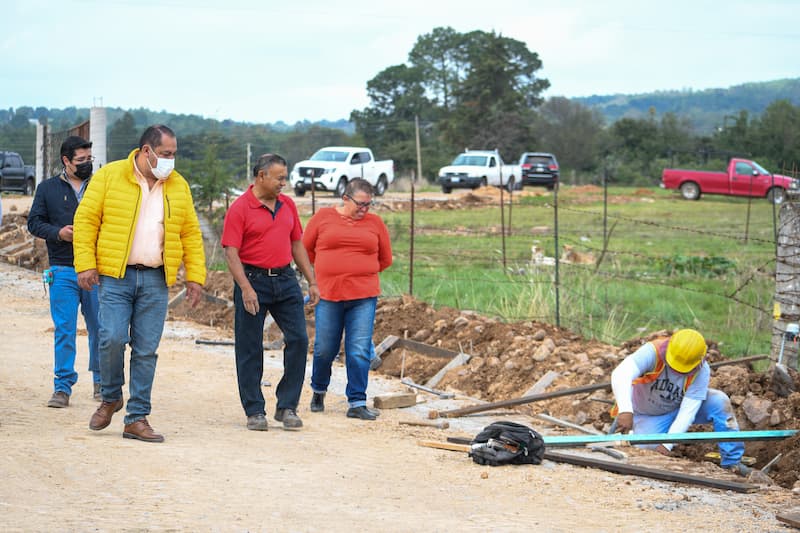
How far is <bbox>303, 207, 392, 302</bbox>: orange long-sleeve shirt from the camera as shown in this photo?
335 inches

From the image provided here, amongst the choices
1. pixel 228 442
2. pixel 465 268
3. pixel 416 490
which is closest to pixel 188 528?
pixel 416 490

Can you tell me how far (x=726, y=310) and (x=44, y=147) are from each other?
1398 centimetres

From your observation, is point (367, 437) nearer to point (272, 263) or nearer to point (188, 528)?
point (272, 263)

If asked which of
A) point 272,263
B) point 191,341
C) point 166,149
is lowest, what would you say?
point 191,341

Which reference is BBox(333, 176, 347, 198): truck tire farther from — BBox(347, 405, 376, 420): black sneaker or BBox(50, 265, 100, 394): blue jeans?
BBox(50, 265, 100, 394): blue jeans

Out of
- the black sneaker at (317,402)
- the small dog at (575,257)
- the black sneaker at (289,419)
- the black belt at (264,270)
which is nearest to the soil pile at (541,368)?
the black sneaker at (317,402)

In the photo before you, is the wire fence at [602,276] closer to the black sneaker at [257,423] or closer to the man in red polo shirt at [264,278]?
the man in red polo shirt at [264,278]

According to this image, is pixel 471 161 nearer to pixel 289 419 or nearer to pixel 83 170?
pixel 83 170

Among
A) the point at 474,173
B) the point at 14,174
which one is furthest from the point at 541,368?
the point at 474,173

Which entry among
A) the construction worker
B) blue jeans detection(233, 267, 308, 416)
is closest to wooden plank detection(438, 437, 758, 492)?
the construction worker

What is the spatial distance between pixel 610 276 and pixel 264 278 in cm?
826

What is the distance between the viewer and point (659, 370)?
8234mm

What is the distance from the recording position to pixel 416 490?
6.19 m

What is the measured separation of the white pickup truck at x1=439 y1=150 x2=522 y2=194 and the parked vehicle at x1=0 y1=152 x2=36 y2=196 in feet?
44.4
